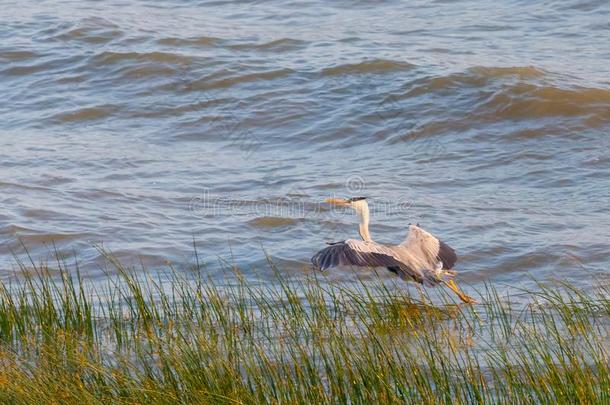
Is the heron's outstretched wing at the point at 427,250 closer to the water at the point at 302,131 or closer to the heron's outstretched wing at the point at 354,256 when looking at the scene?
the heron's outstretched wing at the point at 354,256

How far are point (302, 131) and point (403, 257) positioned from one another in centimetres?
526

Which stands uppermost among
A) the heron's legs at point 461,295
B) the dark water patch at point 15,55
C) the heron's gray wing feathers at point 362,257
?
the heron's gray wing feathers at point 362,257

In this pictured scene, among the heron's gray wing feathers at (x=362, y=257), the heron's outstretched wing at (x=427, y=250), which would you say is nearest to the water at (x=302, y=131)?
the heron's outstretched wing at (x=427, y=250)

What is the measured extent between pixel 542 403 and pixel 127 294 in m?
2.86

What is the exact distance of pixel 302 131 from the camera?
1154 cm

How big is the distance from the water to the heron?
722mm

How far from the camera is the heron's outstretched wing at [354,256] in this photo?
6039mm

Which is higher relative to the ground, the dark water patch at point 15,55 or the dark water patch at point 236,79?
the dark water patch at point 15,55

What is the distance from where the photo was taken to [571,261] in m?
7.42

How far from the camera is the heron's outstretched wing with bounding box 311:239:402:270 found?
19.8ft

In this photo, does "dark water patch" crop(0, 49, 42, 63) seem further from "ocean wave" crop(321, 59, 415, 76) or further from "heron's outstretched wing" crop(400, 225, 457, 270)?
"heron's outstretched wing" crop(400, 225, 457, 270)
